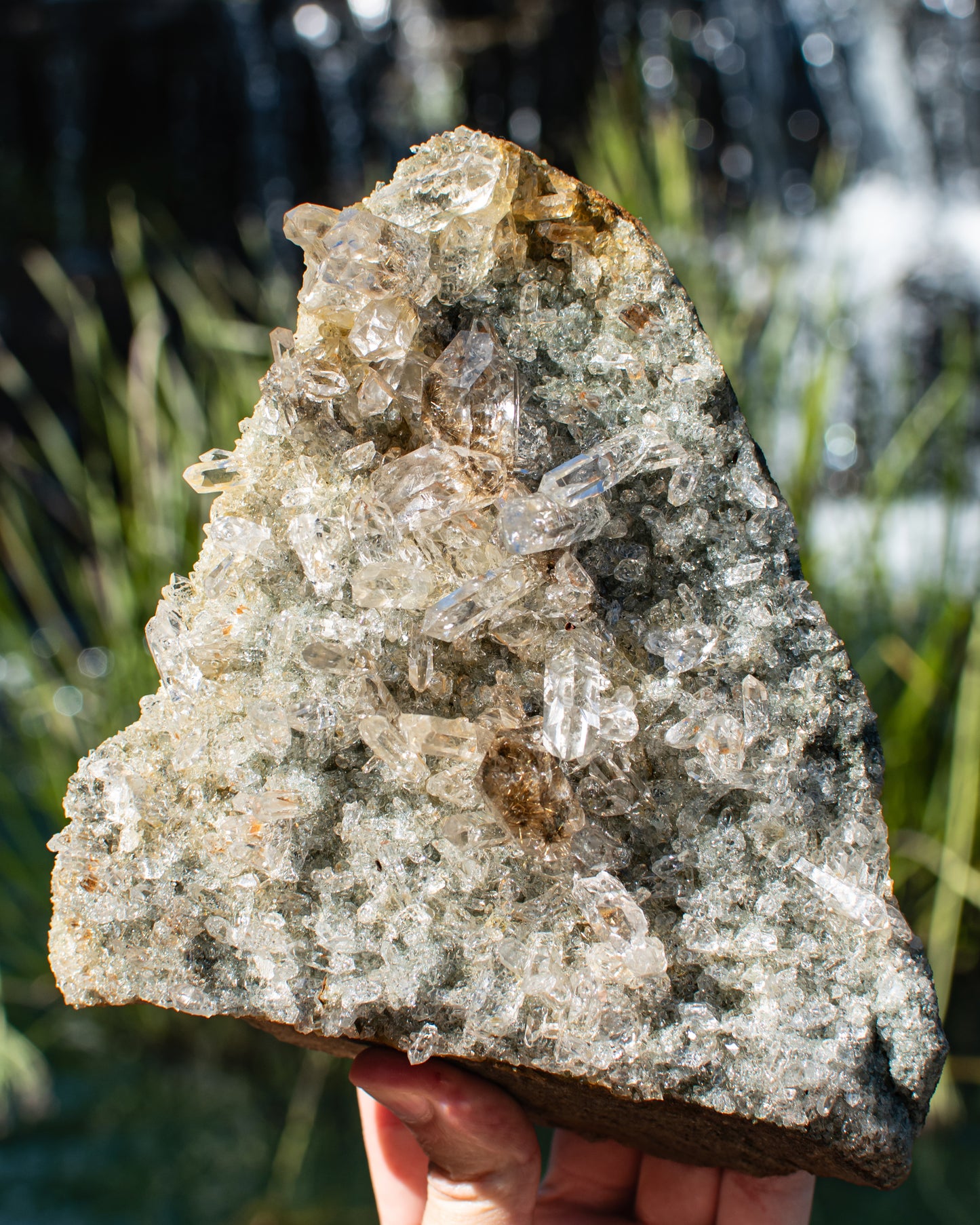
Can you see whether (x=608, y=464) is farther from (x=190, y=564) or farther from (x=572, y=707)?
(x=190, y=564)

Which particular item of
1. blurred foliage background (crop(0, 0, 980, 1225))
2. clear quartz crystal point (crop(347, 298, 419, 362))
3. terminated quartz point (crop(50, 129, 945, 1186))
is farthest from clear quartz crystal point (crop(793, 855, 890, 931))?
blurred foliage background (crop(0, 0, 980, 1225))

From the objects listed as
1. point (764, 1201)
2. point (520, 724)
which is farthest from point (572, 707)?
point (764, 1201)

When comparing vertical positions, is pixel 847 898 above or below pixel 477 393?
below

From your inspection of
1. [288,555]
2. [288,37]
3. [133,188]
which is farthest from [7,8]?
[288,555]

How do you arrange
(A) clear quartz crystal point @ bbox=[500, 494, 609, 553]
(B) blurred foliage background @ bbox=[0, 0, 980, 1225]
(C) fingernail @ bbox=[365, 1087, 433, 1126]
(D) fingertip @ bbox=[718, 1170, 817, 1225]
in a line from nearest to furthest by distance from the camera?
(A) clear quartz crystal point @ bbox=[500, 494, 609, 553] → (C) fingernail @ bbox=[365, 1087, 433, 1126] → (D) fingertip @ bbox=[718, 1170, 817, 1225] → (B) blurred foliage background @ bbox=[0, 0, 980, 1225]

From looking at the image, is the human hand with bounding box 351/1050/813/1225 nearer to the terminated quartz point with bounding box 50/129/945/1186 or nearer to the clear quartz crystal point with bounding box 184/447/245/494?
the terminated quartz point with bounding box 50/129/945/1186

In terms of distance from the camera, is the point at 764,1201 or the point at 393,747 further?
the point at 764,1201

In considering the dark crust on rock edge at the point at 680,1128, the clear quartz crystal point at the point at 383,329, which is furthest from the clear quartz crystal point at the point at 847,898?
the clear quartz crystal point at the point at 383,329

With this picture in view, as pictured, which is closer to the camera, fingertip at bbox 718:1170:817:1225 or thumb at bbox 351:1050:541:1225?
thumb at bbox 351:1050:541:1225
